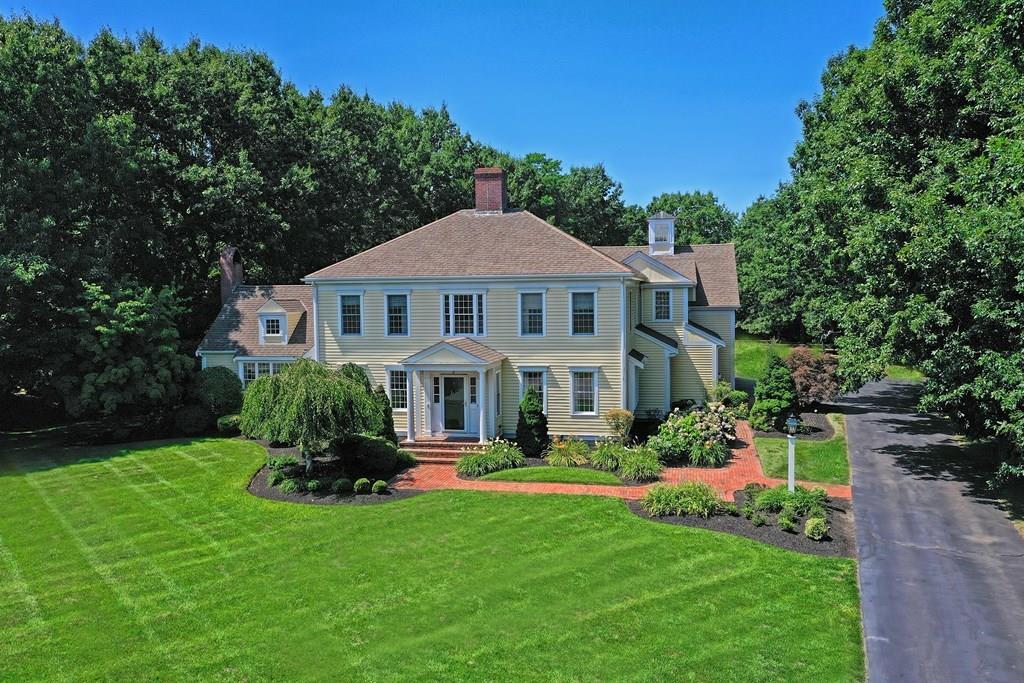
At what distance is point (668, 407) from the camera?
26469 millimetres

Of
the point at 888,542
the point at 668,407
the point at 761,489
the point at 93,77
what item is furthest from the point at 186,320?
the point at 888,542

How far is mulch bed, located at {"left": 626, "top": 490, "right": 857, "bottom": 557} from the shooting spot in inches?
549

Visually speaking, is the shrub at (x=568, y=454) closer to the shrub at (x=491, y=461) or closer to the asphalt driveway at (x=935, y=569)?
the shrub at (x=491, y=461)

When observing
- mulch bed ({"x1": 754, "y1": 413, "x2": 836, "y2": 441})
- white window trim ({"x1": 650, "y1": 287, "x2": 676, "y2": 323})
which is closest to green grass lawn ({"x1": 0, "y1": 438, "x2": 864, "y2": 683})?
mulch bed ({"x1": 754, "y1": 413, "x2": 836, "y2": 441})

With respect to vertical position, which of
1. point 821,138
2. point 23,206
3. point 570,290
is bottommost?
point 570,290

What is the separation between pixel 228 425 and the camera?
26.3 meters

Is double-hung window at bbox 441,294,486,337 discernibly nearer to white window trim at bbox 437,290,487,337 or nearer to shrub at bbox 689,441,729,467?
white window trim at bbox 437,290,487,337

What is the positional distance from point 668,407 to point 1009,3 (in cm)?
1588

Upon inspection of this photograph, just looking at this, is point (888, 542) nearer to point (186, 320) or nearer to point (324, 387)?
point (324, 387)

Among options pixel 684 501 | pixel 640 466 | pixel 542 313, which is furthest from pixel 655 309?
pixel 684 501

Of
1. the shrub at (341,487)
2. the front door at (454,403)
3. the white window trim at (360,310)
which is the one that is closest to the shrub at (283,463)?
the shrub at (341,487)

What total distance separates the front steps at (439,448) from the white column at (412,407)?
1.13 feet

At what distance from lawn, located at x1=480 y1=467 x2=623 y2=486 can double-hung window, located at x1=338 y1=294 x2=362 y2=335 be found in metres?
8.20

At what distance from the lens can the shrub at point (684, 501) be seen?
628 inches
